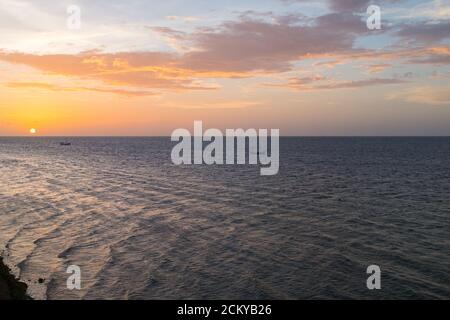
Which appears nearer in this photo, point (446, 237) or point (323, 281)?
point (323, 281)

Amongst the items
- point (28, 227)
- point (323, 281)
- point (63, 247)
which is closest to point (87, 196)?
point (28, 227)

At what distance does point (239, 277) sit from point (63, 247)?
660 inches

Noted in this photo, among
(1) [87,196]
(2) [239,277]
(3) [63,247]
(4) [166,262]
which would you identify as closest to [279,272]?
(2) [239,277]

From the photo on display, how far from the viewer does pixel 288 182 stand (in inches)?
3179

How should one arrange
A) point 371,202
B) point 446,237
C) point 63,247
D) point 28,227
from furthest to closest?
point 371,202 < point 28,227 < point 446,237 < point 63,247

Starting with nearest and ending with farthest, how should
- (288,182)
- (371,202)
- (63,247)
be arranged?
(63,247) < (371,202) < (288,182)

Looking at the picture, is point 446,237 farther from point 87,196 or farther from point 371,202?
point 87,196

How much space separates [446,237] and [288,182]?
43649 mm

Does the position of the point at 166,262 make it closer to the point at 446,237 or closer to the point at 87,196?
the point at 446,237

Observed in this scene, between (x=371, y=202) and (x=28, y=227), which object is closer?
(x=28, y=227)
